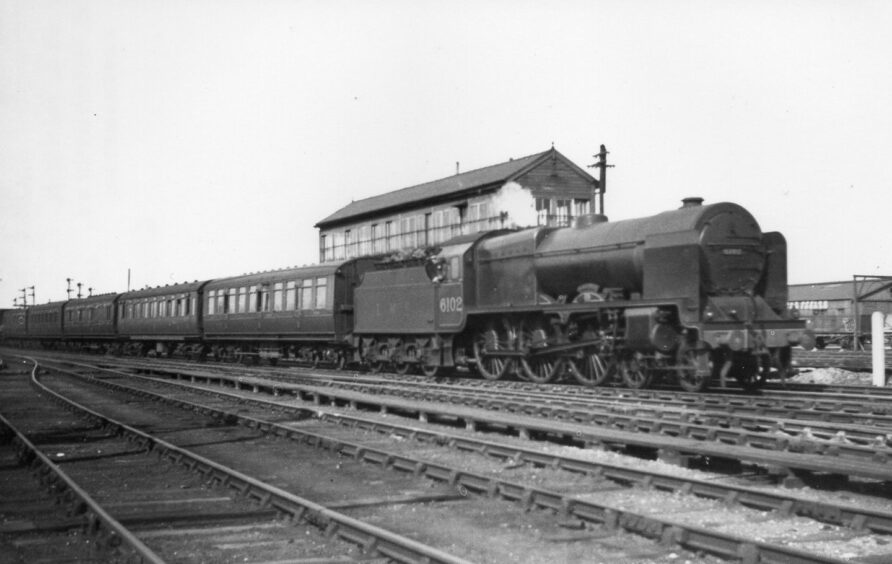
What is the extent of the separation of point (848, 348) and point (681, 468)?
32.8 meters

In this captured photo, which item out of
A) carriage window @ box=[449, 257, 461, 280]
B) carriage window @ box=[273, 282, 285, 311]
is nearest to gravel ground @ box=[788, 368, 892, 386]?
carriage window @ box=[449, 257, 461, 280]

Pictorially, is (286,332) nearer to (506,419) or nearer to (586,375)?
(586,375)

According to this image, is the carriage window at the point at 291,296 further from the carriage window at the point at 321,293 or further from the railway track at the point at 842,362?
the railway track at the point at 842,362

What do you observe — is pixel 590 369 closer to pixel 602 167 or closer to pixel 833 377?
pixel 833 377

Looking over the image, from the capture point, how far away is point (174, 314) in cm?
3388

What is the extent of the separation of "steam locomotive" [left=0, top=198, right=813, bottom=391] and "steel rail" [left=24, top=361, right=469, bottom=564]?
7.73 m

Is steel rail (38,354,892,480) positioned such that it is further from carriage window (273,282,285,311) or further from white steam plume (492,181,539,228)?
white steam plume (492,181,539,228)

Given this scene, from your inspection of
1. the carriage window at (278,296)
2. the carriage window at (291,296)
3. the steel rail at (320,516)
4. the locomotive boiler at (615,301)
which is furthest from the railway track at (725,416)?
the carriage window at (278,296)

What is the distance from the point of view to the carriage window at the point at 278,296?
2610 cm

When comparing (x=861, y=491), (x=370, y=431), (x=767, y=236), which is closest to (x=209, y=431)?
(x=370, y=431)

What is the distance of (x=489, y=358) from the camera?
61.7ft

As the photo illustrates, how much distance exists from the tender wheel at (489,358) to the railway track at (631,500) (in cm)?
771

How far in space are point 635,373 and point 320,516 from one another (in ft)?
32.0

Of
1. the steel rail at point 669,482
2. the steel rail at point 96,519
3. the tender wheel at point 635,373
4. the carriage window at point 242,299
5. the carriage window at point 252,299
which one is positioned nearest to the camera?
the steel rail at point 96,519
